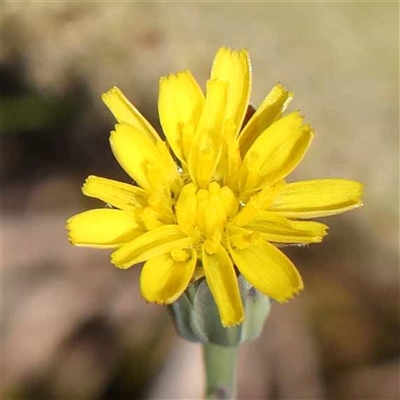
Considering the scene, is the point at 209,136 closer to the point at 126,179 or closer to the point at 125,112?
the point at 125,112

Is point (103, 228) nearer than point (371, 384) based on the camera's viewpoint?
Yes

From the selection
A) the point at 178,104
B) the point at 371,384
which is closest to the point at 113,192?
the point at 178,104

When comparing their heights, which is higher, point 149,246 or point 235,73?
point 235,73

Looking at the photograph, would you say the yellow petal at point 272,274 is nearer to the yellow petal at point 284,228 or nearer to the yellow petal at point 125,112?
the yellow petal at point 284,228

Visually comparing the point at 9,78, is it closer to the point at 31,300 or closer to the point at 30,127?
the point at 30,127

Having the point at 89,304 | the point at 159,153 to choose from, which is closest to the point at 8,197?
the point at 89,304

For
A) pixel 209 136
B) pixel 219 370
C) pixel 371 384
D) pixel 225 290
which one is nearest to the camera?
pixel 225 290
